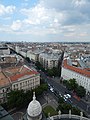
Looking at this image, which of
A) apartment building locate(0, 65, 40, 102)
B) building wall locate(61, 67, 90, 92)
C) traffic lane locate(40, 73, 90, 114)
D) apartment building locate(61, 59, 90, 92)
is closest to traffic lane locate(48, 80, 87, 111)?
traffic lane locate(40, 73, 90, 114)

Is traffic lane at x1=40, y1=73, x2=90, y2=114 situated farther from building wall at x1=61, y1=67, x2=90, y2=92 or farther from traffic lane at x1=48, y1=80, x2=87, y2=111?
building wall at x1=61, y1=67, x2=90, y2=92

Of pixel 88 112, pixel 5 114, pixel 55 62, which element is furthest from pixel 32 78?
pixel 55 62

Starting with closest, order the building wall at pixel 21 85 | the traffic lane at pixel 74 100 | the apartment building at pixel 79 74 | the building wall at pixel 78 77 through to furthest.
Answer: the building wall at pixel 21 85 < the traffic lane at pixel 74 100 < the building wall at pixel 78 77 < the apartment building at pixel 79 74

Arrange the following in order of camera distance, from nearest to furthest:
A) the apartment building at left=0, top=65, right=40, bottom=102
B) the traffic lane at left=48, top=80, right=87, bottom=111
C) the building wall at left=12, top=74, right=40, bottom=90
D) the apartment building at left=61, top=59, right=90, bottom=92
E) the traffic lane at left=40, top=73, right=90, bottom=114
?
1. the apartment building at left=0, top=65, right=40, bottom=102
2. the traffic lane at left=48, top=80, right=87, bottom=111
3. the traffic lane at left=40, top=73, right=90, bottom=114
4. the building wall at left=12, top=74, right=40, bottom=90
5. the apartment building at left=61, top=59, right=90, bottom=92

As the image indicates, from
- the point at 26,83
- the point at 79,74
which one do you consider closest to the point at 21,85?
the point at 26,83

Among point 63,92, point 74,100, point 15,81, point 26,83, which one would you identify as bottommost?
point 74,100

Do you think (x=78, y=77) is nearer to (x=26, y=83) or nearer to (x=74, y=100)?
(x=74, y=100)

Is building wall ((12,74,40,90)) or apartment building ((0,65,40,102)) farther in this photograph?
building wall ((12,74,40,90))

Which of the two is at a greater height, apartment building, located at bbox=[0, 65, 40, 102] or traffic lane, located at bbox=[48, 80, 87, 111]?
apartment building, located at bbox=[0, 65, 40, 102]

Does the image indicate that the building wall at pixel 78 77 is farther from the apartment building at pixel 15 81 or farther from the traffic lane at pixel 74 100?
the apartment building at pixel 15 81

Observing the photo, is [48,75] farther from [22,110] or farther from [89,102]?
[22,110]

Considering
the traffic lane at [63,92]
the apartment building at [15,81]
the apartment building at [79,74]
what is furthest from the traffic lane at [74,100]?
the apartment building at [15,81]
